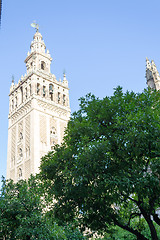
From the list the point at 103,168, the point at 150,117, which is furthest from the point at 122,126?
the point at 103,168

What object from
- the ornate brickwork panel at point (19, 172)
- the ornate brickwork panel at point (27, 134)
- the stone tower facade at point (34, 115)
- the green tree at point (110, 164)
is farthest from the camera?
the ornate brickwork panel at point (27, 134)

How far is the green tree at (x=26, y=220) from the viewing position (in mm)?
9070

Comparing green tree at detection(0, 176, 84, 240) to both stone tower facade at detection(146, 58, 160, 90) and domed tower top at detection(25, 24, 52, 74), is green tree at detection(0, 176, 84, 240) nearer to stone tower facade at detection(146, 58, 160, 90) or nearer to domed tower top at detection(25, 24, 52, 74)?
stone tower facade at detection(146, 58, 160, 90)

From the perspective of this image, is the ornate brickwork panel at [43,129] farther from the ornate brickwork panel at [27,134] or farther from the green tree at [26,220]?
the green tree at [26,220]

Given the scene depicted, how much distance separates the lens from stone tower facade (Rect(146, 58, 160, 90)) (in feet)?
94.8

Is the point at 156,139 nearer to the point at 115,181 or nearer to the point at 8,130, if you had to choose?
the point at 115,181

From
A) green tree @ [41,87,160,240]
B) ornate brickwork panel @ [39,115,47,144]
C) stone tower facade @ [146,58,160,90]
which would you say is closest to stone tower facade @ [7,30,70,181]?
ornate brickwork panel @ [39,115,47,144]

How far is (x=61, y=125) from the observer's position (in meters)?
40.5

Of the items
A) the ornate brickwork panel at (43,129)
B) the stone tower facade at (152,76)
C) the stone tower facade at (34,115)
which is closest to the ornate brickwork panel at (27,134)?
the stone tower facade at (34,115)

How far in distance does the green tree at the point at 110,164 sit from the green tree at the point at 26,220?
155cm

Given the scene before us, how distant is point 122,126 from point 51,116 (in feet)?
96.0

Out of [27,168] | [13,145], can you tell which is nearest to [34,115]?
[13,145]

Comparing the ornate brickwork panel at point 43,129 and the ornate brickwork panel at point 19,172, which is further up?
the ornate brickwork panel at point 43,129

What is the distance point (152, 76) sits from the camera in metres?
29.8
